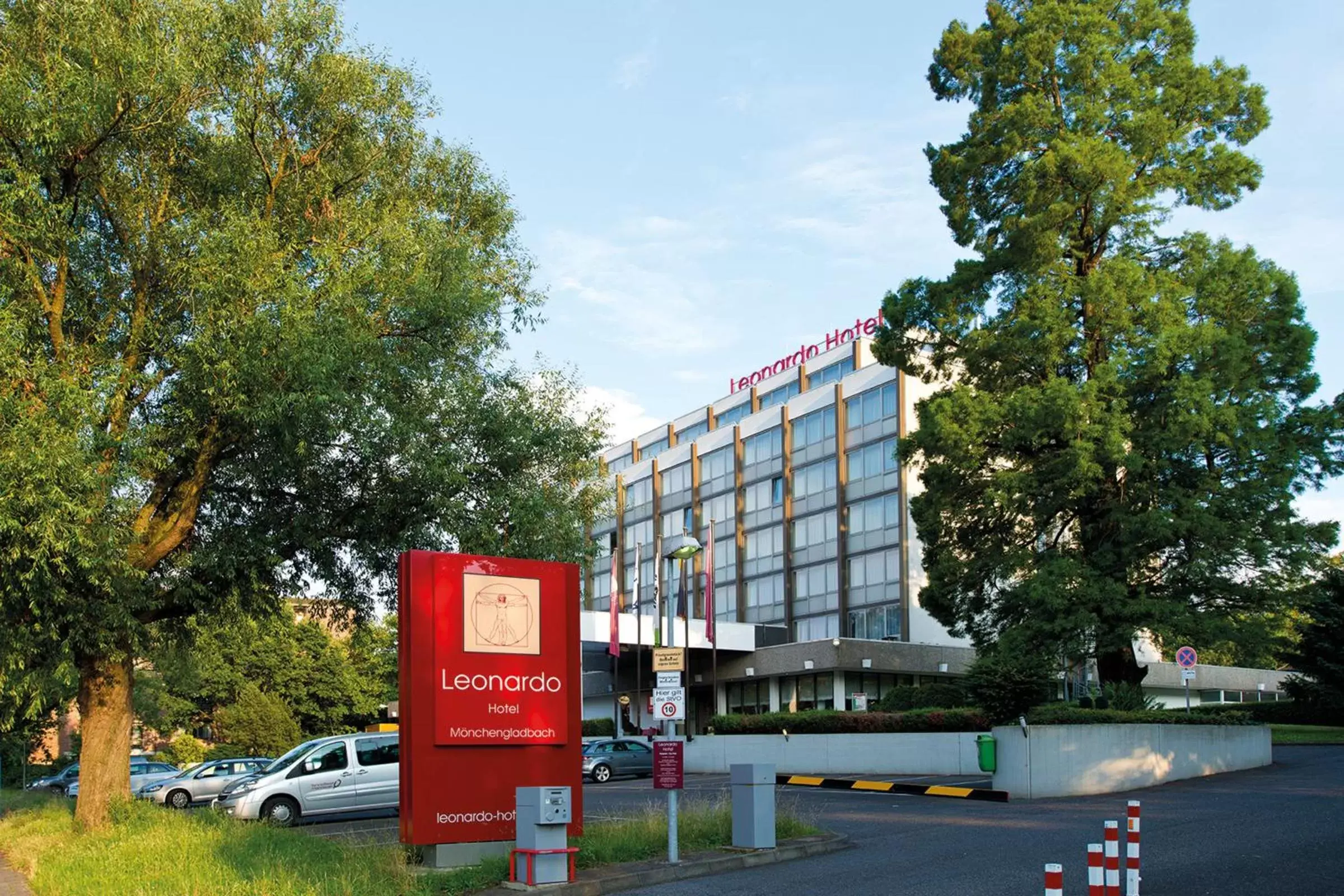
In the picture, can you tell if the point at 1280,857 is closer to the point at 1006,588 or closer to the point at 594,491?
the point at 594,491

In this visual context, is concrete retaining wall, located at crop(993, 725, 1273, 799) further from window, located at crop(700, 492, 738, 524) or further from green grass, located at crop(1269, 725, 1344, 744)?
window, located at crop(700, 492, 738, 524)

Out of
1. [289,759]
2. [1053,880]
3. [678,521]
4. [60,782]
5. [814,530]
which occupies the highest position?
[678,521]

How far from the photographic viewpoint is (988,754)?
22.8 metres

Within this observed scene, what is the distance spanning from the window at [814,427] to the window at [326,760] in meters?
37.6

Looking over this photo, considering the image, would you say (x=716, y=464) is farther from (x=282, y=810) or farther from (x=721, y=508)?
(x=282, y=810)

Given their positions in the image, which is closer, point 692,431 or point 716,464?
point 716,464

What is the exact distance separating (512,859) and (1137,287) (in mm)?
20466

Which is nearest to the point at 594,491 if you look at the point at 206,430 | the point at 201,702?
the point at 206,430

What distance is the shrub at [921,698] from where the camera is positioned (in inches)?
1478

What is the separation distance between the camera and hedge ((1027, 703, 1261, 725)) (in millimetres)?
23891

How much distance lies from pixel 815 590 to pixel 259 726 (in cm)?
2971

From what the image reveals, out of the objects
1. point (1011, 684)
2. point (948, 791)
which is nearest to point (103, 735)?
point (948, 791)

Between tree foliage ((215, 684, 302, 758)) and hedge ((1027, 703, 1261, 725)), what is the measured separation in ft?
162

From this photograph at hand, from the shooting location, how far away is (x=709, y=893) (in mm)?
12398
